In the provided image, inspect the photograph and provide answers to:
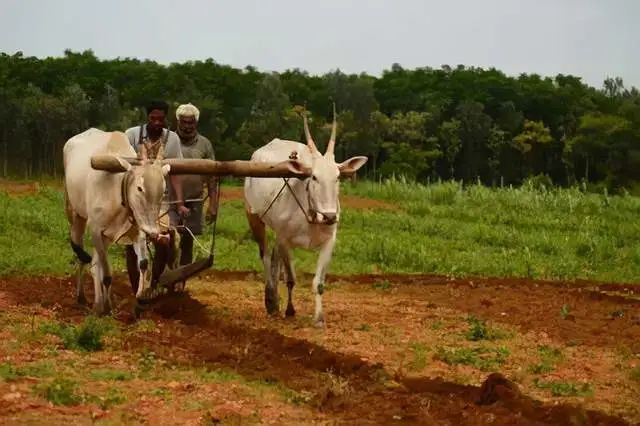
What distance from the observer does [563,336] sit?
29.0 feet

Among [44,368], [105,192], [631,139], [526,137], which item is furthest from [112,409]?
[526,137]

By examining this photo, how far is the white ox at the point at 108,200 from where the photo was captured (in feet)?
27.6

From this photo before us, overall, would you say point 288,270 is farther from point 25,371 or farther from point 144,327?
point 25,371

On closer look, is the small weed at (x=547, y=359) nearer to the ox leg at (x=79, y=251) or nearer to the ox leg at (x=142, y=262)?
the ox leg at (x=142, y=262)

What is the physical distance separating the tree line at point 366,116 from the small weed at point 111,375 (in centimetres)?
3803

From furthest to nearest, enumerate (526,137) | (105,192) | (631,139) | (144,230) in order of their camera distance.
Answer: (526,137)
(631,139)
(105,192)
(144,230)

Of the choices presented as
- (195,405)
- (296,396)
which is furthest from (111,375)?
(296,396)

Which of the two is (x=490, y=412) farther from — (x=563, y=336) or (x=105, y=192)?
(x=105, y=192)

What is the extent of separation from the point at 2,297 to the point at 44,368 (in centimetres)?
370

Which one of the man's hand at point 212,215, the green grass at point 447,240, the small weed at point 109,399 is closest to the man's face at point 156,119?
the man's hand at point 212,215

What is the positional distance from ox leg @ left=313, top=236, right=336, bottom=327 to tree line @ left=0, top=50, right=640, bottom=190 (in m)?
35.4

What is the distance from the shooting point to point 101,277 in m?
8.95

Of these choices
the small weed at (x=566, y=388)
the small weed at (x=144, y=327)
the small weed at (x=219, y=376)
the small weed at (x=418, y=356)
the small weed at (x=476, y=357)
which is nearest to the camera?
the small weed at (x=219, y=376)

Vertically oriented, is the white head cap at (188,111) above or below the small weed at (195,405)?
above
